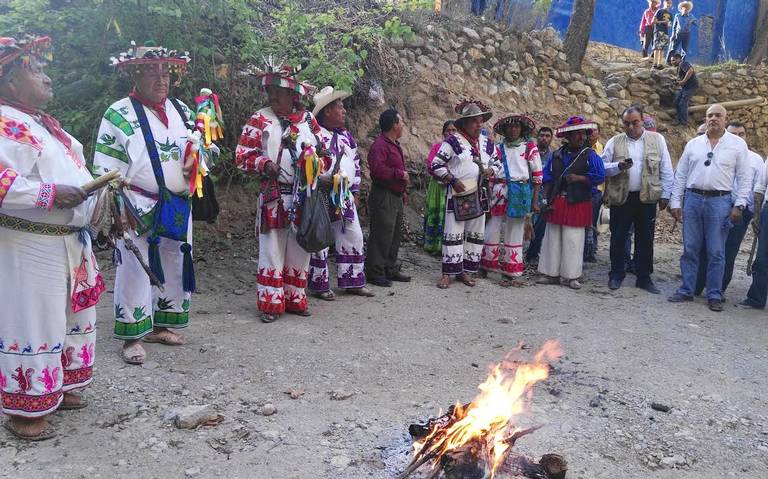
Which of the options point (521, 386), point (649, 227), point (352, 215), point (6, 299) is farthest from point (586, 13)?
point (6, 299)

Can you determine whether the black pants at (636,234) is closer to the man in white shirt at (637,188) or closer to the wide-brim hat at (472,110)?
the man in white shirt at (637,188)

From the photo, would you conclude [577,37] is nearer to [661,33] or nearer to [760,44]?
[661,33]

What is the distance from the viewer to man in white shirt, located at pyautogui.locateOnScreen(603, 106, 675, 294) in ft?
23.0

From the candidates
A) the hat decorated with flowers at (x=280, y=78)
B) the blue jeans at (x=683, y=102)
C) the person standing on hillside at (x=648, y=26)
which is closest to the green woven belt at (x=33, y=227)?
the hat decorated with flowers at (x=280, y=78)

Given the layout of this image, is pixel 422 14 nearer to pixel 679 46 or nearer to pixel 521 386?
pixel 679 46

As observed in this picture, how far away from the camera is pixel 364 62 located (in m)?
9.32

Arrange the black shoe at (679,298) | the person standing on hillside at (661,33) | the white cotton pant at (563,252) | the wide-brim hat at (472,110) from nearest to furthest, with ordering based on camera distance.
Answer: the wide-brim hat at (472,110) < the black shoe at (679,298) < the white cotton pant at (563,252) < the person standing on hillside at (661,33)

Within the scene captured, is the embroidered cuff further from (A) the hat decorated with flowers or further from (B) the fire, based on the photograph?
(A) the hat decorated with flowers

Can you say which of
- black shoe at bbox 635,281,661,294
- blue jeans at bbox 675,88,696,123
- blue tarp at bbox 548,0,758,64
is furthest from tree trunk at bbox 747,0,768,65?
black shoe at bbox 635,281,661,294

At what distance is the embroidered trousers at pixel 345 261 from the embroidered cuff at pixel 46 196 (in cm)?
328

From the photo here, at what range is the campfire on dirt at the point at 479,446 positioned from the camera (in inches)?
110

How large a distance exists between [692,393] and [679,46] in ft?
41.5

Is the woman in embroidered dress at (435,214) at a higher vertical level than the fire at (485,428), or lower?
higher

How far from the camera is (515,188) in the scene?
7.20 meters
